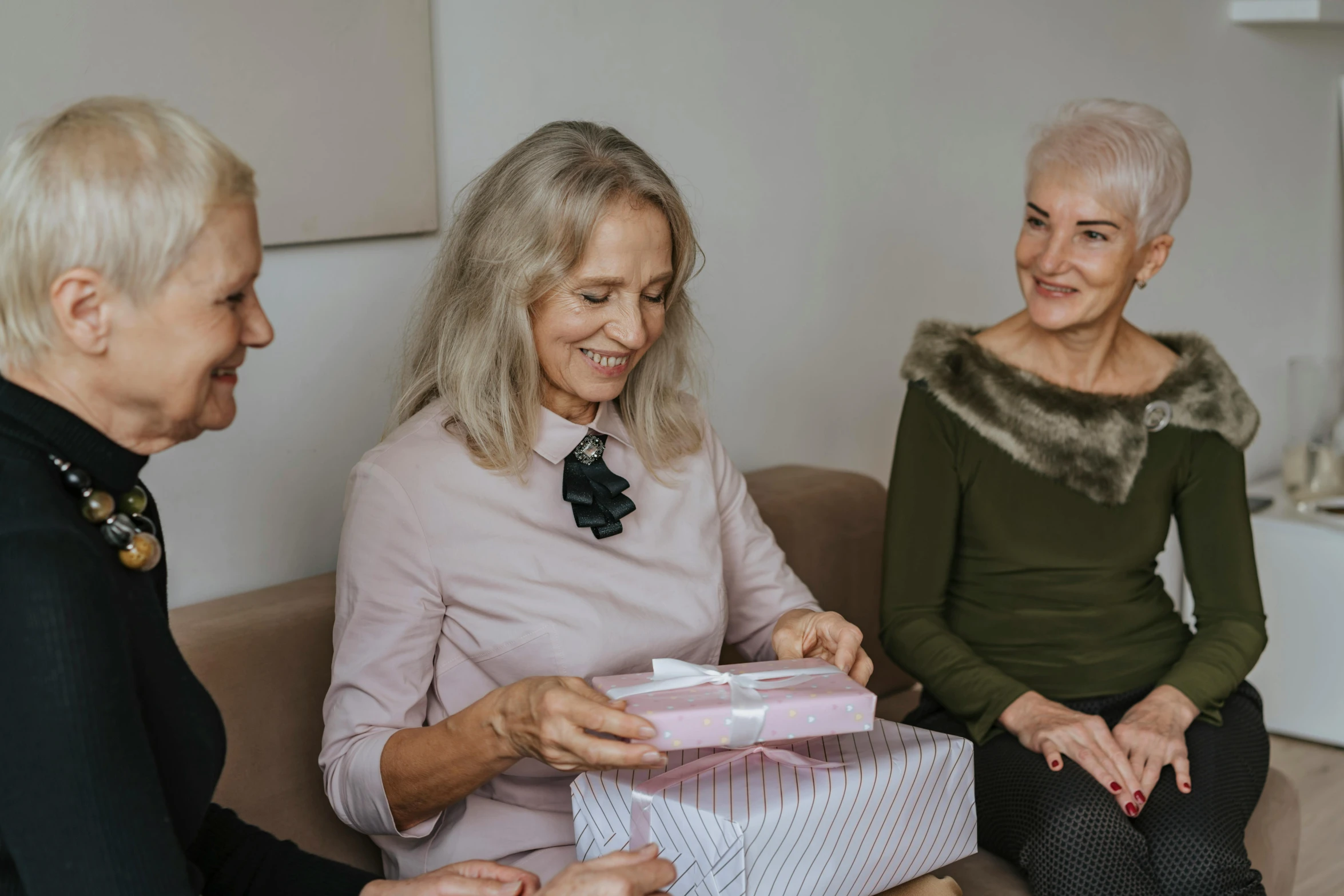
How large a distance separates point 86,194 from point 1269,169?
12.5 feet

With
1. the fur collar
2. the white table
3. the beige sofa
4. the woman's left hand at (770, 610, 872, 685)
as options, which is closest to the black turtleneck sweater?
the beige sofa

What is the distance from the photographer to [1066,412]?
1981 mm

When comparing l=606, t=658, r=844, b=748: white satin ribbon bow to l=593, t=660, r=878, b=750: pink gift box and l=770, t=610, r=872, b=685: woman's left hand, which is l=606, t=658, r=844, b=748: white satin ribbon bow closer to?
l=593, t=660, r=878, b=750: pink gift box

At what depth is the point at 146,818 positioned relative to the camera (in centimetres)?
87

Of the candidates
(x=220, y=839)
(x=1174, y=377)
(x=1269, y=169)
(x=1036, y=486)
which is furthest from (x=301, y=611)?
(x=1269, y=169)

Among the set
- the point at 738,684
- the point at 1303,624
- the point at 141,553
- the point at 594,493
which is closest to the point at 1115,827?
the point at 738,684

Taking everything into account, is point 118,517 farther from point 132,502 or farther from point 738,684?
point 738,684

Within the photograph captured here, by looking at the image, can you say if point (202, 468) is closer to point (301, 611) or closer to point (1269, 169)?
point (301, 611)

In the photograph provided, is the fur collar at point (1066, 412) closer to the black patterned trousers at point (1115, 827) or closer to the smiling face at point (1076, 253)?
the smiling face at point (1076, 253)

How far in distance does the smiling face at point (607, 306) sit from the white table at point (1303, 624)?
2.18 meters

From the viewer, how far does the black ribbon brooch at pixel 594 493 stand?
1541 mm

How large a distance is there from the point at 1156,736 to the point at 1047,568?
0.99ft

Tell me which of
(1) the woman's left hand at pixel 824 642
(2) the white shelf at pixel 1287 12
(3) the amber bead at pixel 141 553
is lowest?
(1) the woman's left hand at pixel 824 642

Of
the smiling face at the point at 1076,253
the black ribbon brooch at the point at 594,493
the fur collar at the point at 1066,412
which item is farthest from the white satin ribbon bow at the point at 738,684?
the smiling face at the point at 1076,253
